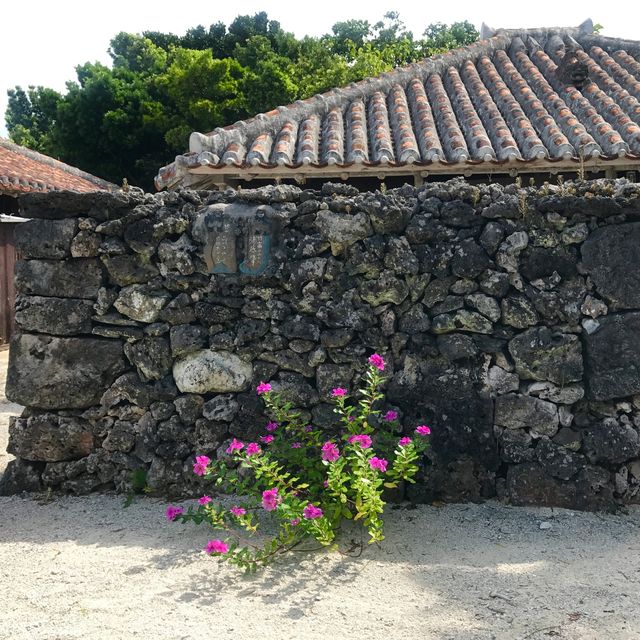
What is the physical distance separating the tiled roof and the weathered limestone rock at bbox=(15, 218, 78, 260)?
216 cm

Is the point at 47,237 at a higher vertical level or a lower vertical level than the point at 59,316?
higher

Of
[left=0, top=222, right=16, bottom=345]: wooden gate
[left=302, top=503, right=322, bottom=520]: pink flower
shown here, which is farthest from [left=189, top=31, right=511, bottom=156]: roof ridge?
[left=0, top=222, right=16, bottom=345]: wooden gate

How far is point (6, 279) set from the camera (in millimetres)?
11594

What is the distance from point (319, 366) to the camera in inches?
155

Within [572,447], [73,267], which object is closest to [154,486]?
[73,267]

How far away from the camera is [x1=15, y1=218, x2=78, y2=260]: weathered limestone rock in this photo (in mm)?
4094

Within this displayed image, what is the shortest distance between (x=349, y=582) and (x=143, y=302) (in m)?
2.07

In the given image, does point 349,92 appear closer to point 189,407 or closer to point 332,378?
point 332,378

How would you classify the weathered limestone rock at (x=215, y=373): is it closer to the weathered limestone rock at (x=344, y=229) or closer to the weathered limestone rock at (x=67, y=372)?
the weathered limestone rock at (x=67, y=372)

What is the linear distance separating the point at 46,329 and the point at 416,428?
2.36m

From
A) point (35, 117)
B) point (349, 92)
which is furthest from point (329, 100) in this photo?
point (35, 117)

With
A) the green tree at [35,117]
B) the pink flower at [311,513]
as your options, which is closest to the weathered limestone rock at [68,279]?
the pink flower at [311,513]

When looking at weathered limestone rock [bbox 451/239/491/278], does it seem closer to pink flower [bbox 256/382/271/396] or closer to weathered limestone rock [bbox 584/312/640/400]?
weathered limestone rock [bbox 584/312/640/400]

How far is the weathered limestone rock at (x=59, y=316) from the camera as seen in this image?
4.10 m
